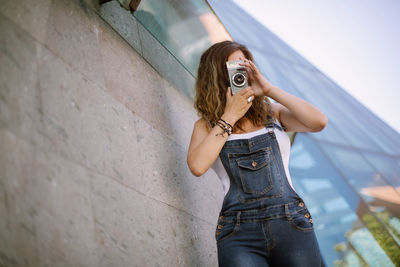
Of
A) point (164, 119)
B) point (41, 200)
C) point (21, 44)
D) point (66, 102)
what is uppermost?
point (21, 44)

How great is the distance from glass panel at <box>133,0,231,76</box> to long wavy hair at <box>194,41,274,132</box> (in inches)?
23.0

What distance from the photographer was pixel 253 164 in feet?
6.14

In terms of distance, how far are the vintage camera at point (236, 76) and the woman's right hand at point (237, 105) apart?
0.15 feet

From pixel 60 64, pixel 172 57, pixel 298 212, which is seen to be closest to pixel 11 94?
pixel 60 64

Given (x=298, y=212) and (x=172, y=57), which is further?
(x=172, y=57)

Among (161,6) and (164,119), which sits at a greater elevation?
(161,6)

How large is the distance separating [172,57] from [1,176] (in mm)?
1954

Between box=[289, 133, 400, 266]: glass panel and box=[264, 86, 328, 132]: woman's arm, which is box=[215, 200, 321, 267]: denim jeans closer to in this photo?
box=[264, 86, 328, 132]: woman's arm

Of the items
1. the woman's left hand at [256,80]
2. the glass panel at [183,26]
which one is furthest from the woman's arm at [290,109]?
the glass panel at [183,26]

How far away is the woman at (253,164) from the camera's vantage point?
170 centimetres

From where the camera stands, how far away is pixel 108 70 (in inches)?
76.3

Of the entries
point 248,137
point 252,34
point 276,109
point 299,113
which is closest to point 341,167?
point 276,109

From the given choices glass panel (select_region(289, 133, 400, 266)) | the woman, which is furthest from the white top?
glass panel (select_region(289, 133, 400, 266))

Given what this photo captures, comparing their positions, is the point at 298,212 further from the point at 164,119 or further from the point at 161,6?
the point at 161,6
